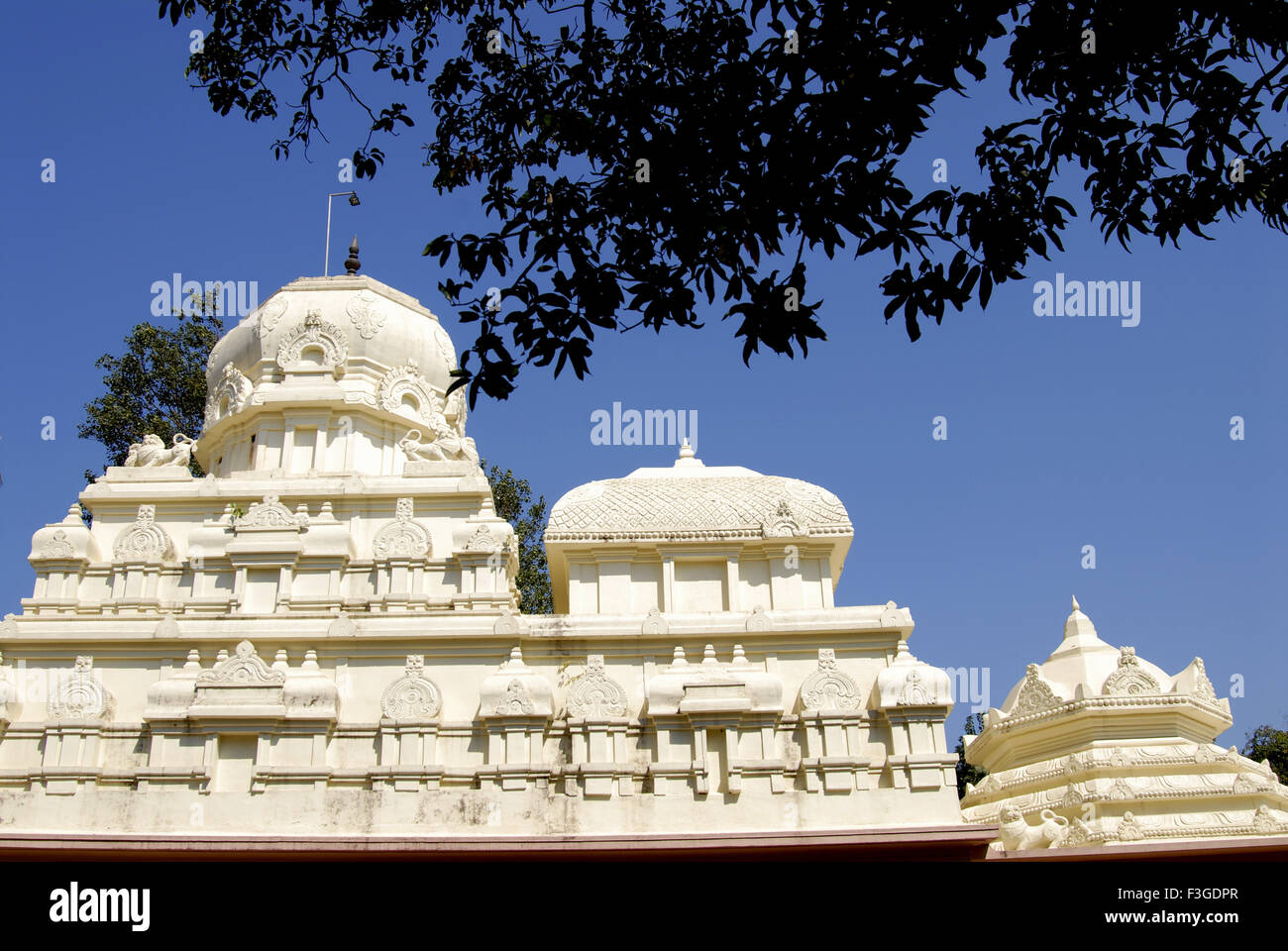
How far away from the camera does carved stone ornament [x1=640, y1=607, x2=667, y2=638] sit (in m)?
20.2

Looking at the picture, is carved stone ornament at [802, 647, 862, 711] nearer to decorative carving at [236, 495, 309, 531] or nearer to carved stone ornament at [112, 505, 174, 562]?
decorative carving at [236, 495, 309, 531]

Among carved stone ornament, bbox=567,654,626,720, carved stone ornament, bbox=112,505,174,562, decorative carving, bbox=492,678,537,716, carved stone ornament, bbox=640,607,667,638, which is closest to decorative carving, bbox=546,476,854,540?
carved stone ornament, bbox=640,607,667,638

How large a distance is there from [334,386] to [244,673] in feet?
28.0

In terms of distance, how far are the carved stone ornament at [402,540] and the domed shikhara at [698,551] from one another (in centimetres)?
234

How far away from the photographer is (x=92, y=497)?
902 inches

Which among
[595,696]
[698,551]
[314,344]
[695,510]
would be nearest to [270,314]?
[314,344]

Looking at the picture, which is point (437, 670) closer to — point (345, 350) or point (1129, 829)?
point (345, 350)

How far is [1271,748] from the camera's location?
39.8 m

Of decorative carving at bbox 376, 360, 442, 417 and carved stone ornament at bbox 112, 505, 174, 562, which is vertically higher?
decorative carving at bbox 376, 360, 442, 417

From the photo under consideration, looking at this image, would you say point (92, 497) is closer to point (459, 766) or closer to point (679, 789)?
point (459, 766)

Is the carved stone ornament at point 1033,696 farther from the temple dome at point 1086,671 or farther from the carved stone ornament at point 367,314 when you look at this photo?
the carved stone ornament at point 367,314

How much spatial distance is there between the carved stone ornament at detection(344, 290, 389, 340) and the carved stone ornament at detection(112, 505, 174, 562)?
6.70 meters
